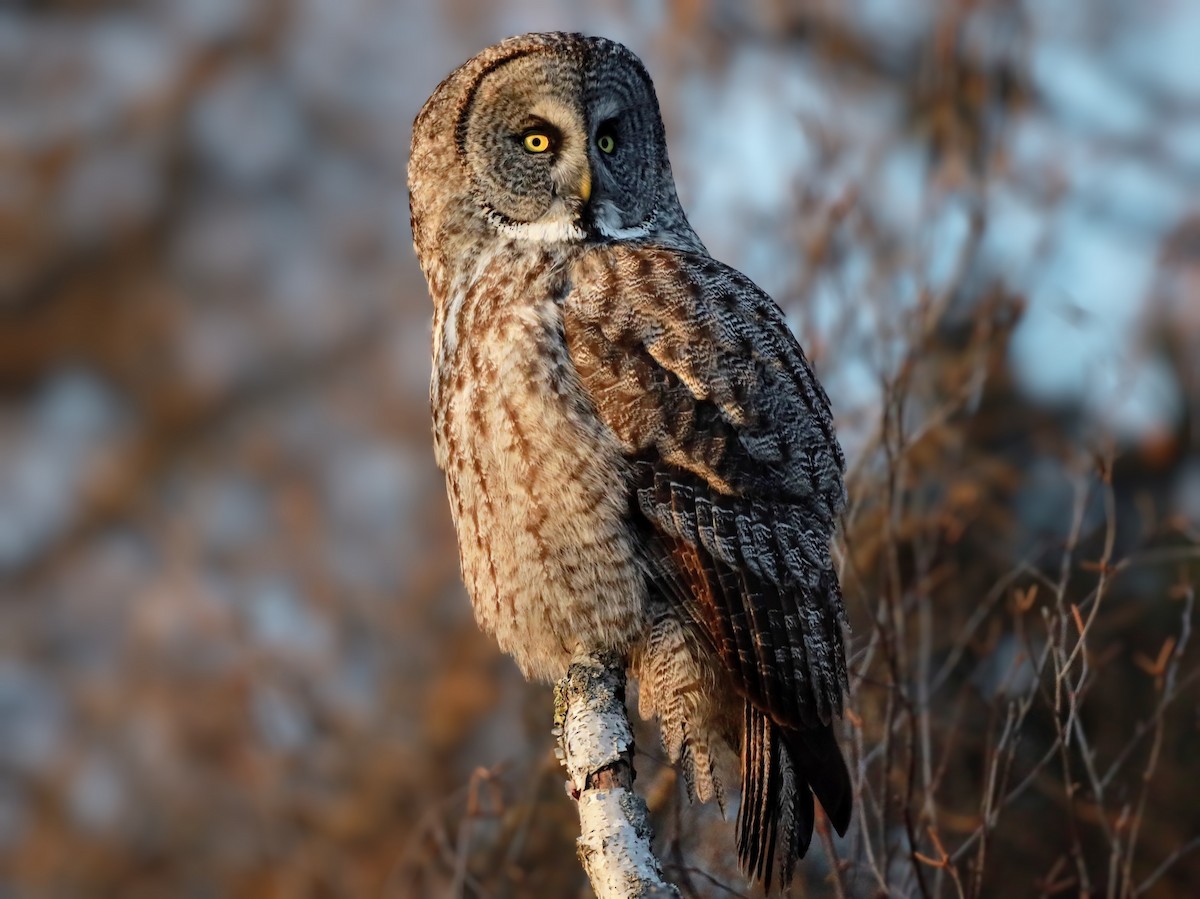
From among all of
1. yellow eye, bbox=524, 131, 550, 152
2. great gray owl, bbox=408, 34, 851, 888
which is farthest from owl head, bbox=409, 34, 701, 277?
great gray owl, bbox=408, 34, 851, 888

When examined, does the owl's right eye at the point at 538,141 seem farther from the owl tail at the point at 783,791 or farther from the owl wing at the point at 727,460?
the owl tail at the point at 783,791

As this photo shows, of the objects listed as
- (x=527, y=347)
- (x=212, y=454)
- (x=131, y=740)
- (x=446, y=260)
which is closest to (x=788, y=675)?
(x=527, y=347)

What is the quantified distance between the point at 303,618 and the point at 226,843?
5.15 ft

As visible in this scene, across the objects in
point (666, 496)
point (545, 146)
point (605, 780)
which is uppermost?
point (545, 146)

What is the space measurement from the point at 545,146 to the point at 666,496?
1069 millimetres

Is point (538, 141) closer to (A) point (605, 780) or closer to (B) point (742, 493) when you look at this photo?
(B) point (742, 493)

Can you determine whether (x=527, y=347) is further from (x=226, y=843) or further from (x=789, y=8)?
(x=226, y=843)

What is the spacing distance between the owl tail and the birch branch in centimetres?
27

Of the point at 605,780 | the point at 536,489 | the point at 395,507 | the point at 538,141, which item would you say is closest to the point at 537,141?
the point at 538,141

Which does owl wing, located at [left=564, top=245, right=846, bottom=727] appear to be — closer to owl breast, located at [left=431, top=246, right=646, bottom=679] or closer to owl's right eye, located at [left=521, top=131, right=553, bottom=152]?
owl breast, located at [left=431, top=246, right=646, bottom=679]

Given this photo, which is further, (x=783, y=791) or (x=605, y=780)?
(x=783, y=791)

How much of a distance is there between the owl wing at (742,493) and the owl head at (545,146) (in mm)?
349

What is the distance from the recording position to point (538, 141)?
3424 millimetres

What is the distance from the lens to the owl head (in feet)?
10.9
